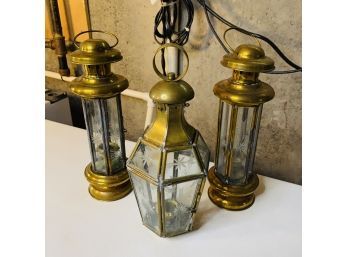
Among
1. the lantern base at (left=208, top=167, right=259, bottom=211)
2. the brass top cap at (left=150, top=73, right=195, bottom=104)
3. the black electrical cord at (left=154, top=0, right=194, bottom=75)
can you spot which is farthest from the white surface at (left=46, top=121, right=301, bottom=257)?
the black electrical cord at (left=154, top=0, right=194, bottom=75)

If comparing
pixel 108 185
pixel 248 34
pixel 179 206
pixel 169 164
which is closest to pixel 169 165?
pixel 169 164

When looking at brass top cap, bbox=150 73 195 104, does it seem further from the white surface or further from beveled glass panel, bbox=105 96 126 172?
the white surface

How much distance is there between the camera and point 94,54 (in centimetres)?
51

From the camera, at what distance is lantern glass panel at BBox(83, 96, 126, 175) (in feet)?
1.95

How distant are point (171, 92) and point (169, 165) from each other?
0.41 feet

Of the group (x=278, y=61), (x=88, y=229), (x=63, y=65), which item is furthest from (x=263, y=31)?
(x=63, y=65)

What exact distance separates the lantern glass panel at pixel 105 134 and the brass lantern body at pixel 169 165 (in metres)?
0.12

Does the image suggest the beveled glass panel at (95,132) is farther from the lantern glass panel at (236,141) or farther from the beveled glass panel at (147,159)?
the lantern glass panel at (236,141)

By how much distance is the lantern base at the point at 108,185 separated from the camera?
0.63 meters

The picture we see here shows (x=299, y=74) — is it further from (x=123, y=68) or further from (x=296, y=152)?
(x=123, y=68)

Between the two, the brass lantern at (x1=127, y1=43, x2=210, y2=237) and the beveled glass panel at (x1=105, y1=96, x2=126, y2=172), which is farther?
the beveled glass panel at (x1=105, y1=96, x2=126, y2=172)

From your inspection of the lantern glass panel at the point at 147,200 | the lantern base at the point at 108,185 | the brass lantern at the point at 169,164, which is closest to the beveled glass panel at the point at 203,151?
the brass lantern at the point at 169,164

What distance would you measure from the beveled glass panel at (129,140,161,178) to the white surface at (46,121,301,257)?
0.49 ft

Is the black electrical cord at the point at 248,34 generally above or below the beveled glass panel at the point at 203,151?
above
